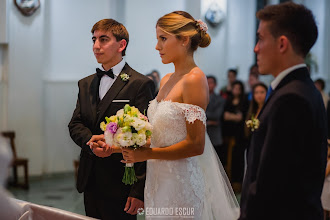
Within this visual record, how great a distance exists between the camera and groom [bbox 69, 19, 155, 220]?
10.9 ft

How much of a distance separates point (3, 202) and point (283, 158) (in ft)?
3.34

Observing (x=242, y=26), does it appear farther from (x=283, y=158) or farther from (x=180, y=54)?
(x=283, y=158)

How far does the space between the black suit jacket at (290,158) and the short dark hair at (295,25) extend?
0.45 feet

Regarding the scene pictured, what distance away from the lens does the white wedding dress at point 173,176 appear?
291 cm

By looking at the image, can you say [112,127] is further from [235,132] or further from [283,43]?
[235,132]

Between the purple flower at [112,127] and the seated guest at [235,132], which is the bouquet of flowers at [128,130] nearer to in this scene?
the purple flower at [112,127]

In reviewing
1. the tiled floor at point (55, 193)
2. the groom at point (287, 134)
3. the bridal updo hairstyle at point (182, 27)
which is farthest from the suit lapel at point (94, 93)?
the tiled floor at point (55, 193)

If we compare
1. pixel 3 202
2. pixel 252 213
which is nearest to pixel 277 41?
pixel 252 213

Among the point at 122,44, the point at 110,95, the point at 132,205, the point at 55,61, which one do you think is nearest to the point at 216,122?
the point at 55,61

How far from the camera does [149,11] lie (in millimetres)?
10234

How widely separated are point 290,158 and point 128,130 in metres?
1.11

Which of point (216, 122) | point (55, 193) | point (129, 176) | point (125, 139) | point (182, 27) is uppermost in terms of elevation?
point (182, 27)

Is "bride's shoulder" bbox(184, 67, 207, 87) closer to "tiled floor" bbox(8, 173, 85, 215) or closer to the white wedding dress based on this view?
the white wedding dress

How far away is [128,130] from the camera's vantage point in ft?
9.11
